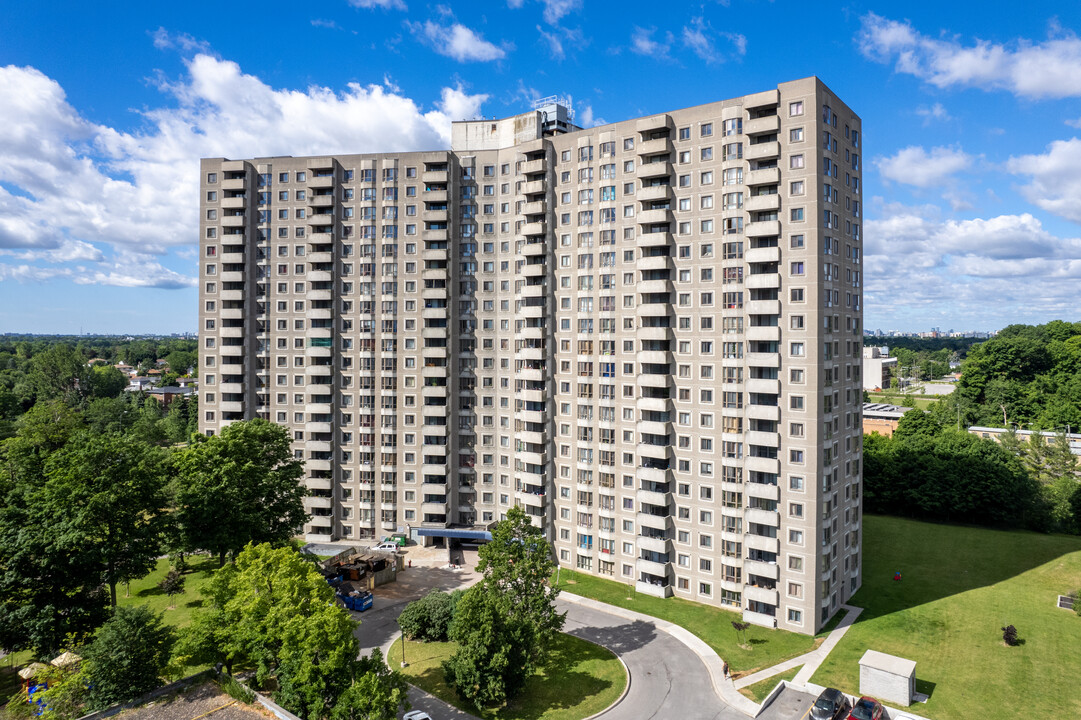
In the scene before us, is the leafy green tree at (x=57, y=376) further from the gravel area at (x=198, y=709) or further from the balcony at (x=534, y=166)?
the gravel area at (x=198, y=709)

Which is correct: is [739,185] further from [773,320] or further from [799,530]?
[799,530]

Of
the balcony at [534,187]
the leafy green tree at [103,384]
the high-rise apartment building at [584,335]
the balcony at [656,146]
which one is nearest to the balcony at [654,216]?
the high-rise apartment building at [584,335]

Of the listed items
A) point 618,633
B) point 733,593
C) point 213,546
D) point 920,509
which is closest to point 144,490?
point 213,546

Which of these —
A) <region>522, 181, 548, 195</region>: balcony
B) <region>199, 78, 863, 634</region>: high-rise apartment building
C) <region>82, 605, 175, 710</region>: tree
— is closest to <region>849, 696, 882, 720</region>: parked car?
<region>199, 78, 863, 634</region>: high-rise apartment building

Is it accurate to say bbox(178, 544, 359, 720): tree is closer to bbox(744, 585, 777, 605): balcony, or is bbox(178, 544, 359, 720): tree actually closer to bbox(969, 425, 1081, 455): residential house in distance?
bbox(744, 585, 777, 605): balcony

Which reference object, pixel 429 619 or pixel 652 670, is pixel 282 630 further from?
pixel 652 670

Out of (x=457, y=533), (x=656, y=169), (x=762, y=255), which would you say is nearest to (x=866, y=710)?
(x=762, y=255)

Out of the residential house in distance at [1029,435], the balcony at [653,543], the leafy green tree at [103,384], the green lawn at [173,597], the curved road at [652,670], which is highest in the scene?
the leafy green tree at [103,384]
